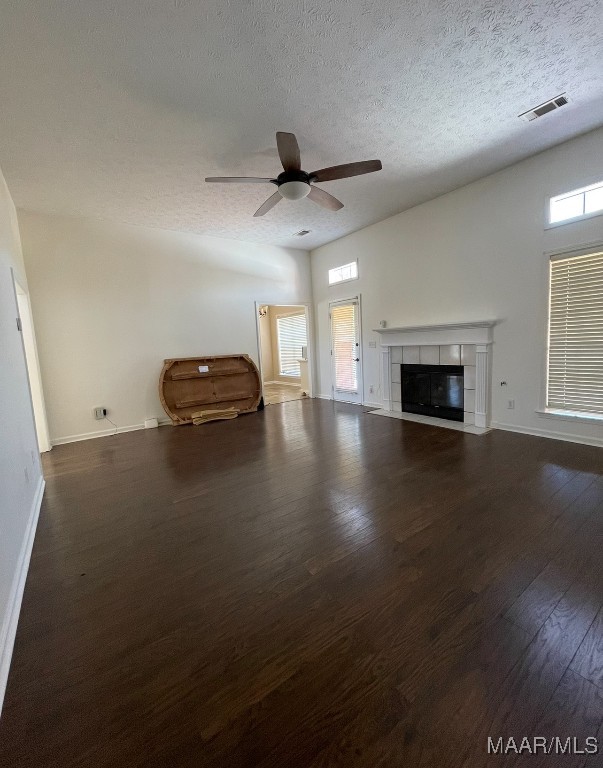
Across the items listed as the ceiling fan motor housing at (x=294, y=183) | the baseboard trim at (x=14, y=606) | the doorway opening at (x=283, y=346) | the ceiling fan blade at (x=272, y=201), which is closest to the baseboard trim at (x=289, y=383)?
the doorway opening at (x=283, y=346)

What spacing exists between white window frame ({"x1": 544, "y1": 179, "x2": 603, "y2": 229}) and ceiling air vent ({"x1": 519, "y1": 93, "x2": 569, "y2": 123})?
89 cm

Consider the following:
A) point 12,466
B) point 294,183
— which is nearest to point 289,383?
point 294,183

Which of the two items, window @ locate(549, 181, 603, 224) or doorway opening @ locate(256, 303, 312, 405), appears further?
doorway opening @ locate(256, 303, 312, 405)

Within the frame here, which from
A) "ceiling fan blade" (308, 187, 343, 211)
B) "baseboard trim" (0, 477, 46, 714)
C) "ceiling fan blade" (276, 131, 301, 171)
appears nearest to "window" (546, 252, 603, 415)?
"ceiling fan blade" (308, 187, 343, 211)

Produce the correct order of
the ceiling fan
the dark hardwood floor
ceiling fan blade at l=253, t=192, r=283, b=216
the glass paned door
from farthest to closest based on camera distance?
the glass paned door < ceiling fan blade at l=253, t=192, r=283, b=216 < the ceiling fan < the dark hardwood floor

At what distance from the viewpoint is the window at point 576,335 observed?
334cm

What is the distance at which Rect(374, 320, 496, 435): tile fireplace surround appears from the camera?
4238 mm

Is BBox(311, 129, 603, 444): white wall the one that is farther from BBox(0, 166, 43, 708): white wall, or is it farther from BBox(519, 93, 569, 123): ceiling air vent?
BBox(0, 166, 43, 708): white wall

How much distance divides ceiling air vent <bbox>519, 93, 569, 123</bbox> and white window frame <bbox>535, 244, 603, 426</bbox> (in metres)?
1.30

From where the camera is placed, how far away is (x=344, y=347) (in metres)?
6.53

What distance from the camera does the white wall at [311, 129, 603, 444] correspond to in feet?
11.3

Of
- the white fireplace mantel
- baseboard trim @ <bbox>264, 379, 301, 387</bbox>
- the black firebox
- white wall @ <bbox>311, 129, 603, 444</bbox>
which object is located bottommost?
baseboard trim @ <bbox>264, 379, 301, 387</bbox>

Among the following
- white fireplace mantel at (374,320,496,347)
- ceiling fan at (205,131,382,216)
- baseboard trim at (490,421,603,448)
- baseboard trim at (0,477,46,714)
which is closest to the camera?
baseboard trim at (0,477,46,714)

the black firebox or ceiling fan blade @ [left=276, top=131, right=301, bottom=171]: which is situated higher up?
ceiling fan blade @ [left=276, top=131, right=301, bottom=171]
